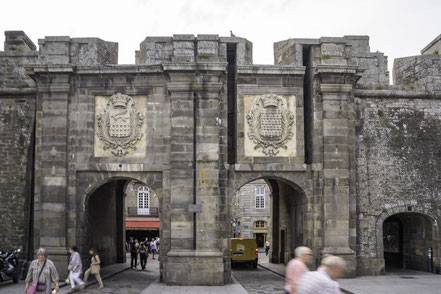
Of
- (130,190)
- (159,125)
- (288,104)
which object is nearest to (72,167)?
(159,125)

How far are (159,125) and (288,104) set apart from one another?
4097 mm

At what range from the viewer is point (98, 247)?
2128 cm

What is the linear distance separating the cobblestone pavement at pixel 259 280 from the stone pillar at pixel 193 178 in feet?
4.12

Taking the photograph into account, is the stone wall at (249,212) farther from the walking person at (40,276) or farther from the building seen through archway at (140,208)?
the walking person at (40,276)

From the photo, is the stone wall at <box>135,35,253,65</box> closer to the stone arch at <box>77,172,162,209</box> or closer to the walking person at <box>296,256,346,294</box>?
the stone arch at <box>77,172,162,209</box>

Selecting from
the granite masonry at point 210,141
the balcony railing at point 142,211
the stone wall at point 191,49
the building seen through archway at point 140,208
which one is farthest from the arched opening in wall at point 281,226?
the building seen through archway at point 140,208

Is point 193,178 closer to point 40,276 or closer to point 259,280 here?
point 259,280

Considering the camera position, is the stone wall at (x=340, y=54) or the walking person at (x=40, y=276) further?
the stone wall at (x=340, y=54)

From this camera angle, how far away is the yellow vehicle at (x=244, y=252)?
24828mm

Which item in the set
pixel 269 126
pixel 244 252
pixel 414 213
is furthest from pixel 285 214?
pixel 269 126

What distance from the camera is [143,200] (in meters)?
42.3

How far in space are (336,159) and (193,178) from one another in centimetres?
443

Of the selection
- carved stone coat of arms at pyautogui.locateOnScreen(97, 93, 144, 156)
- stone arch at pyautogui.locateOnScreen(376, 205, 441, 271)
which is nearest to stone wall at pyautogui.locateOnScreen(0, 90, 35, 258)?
carved stone coat of arms at pyautogui.locateOnScreen(97, 93, 144, 156)

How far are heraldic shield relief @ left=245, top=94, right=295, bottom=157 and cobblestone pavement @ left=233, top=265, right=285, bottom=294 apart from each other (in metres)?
4.00
